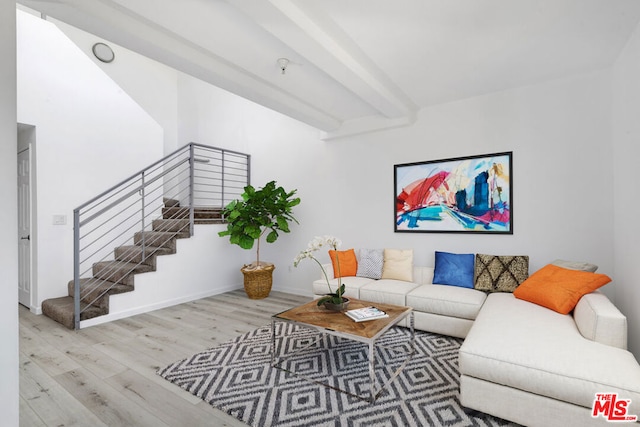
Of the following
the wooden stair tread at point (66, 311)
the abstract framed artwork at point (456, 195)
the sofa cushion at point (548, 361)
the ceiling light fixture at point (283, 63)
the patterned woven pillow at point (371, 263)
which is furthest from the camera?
the patterned woven pillow at point (371, 263)

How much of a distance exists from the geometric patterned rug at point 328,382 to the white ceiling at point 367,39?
257 centimetres

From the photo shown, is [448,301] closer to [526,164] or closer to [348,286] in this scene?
[348,286]

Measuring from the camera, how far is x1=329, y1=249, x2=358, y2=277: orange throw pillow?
4035mm

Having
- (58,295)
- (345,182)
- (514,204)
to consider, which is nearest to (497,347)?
(514,204)

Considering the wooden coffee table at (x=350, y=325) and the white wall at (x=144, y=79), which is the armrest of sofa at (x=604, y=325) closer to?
the wooden coffee table at (x=350, y=325)

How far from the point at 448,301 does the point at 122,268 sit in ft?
13.0

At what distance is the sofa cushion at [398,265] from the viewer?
3775 mm

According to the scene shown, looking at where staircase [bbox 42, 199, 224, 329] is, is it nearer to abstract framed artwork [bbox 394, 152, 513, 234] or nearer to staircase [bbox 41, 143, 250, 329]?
staircase [bbox 41, 143, 250, 329]

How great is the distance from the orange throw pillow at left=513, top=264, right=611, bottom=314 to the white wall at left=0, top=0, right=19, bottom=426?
11.2ft

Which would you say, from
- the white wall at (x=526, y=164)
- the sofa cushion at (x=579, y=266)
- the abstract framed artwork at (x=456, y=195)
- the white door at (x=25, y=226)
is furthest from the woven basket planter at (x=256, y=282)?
the sofa cushion at (x=579, y=266)

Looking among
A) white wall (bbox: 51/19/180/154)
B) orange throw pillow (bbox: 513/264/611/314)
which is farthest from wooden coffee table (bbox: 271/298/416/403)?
white wall (bbox: 51/19/180/154)

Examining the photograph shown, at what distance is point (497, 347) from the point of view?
1847 mm

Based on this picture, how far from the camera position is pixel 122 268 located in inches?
154

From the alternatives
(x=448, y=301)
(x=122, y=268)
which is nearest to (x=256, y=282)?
(x=122, y=268)
